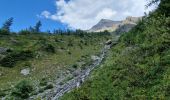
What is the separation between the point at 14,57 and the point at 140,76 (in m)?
56.2

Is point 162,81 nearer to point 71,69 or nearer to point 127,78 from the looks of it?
point 127,78

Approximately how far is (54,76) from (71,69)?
18.1 feet

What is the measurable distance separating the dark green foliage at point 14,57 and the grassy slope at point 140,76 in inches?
1820

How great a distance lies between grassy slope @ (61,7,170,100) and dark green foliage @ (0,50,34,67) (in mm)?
46229

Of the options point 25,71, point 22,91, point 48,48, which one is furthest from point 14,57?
point 22,91

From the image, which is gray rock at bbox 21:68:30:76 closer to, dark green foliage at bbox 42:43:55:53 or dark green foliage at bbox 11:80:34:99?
dark green foliage at bbox 42:43:55:53

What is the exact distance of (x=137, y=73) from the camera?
2298cm

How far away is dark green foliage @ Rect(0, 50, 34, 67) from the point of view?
7075cm

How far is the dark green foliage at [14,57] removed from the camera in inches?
2785

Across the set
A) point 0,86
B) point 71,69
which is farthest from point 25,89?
point 71,69

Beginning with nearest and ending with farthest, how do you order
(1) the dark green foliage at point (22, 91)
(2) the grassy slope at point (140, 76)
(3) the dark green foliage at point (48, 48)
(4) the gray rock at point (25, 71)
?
1. (2) the grassy slope at point (140, 76)
2. (1) the dark green foliage at point (22, 91)
3. (4) the gray rock at point (25, 71)
4. (3) the dark green foliage at point (48, 48)

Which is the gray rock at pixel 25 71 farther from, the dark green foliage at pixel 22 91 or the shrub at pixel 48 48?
the dark green foliage at pixel 22 91

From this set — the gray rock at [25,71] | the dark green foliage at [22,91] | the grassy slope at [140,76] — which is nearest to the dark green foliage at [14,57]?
the gray rock at [25,71]

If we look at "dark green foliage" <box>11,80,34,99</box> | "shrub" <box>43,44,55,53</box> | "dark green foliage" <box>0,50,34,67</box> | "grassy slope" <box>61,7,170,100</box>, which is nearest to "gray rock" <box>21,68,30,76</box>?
"dark green foliage" <box>0,50,34,67</box>
